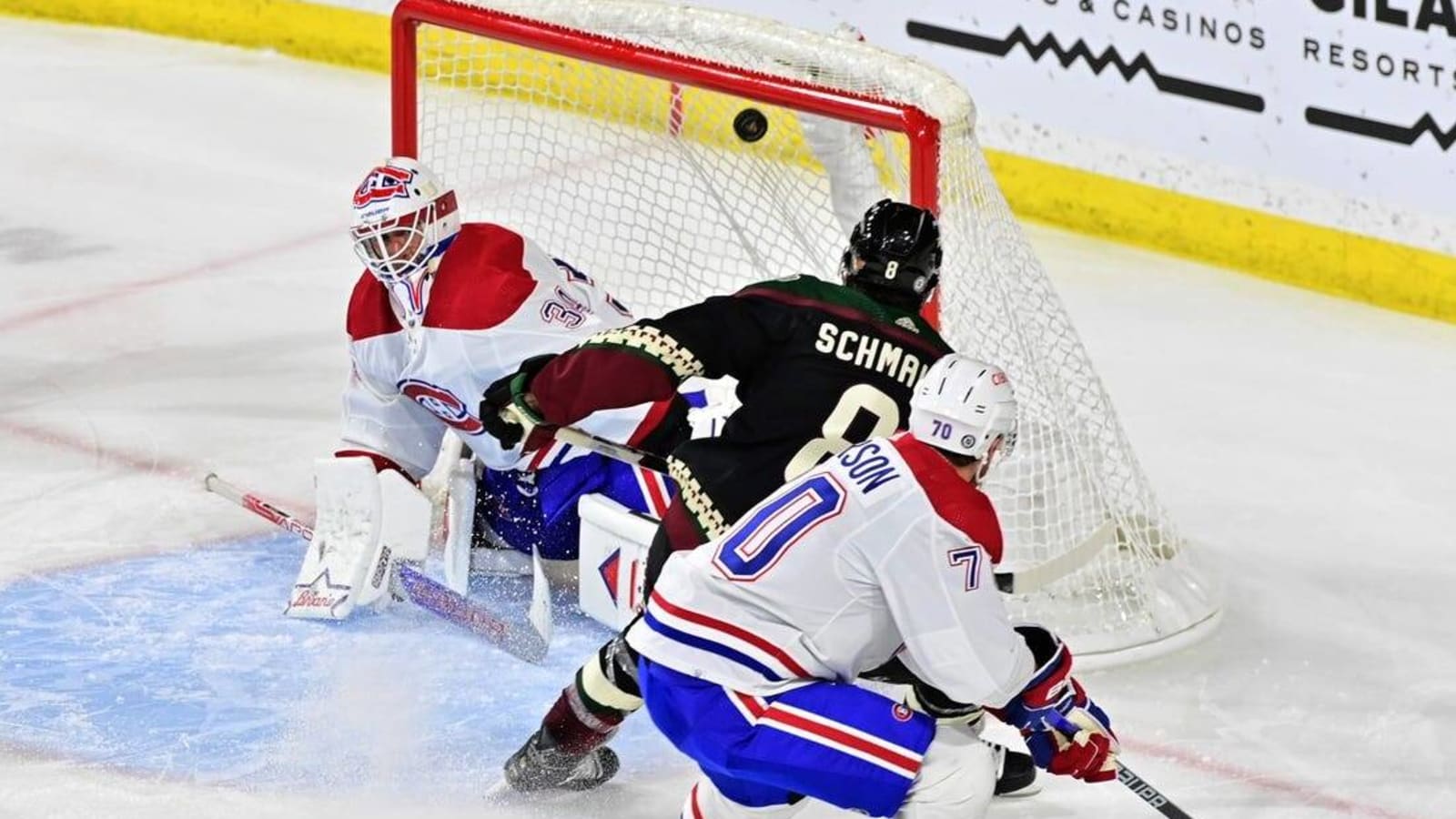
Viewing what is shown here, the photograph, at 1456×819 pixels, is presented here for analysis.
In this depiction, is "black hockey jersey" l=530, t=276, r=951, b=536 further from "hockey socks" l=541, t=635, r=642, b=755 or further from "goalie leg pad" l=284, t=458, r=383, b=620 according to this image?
"goalie leg pad" l=284, t=458, r=383, b=620

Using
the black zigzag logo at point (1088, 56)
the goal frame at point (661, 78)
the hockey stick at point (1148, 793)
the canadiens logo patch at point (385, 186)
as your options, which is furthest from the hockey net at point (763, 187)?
the black zigzag logo at point (1088, 56)

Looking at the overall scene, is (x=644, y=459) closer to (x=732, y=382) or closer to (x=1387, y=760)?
(x=732, y=382)

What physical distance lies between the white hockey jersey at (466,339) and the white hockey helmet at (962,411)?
42.5 inches

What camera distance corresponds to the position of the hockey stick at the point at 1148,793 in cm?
312

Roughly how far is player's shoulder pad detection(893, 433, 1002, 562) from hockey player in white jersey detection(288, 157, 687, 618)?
1118 mm

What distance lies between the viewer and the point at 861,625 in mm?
2904

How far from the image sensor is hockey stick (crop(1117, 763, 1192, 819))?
3123 millimetres

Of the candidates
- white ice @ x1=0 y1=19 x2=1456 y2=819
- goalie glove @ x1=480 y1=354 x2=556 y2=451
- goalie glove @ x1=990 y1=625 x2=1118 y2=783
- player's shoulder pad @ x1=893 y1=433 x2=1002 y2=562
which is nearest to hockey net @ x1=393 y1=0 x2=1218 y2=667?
white ice @ x1=0 y1=19 x2=1456 y2=819

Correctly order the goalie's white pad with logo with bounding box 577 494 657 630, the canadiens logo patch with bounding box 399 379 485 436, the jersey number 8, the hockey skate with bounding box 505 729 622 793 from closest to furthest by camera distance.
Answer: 1. the jersey number 8
2. the hockey skate with bounding box 505 729 622 793
3. the goalie's white pad with logo with bounding box 577 494 657 630
4. the canadiens logo patch with bounding box 399 379 485 436

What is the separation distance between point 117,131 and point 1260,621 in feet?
13.6

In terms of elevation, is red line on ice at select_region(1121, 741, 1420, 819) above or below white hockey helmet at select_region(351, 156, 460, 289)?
below

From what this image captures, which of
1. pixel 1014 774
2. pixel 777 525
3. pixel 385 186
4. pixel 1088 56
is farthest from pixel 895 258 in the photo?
pixel 1088 56

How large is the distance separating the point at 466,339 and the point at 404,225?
21 centimetres

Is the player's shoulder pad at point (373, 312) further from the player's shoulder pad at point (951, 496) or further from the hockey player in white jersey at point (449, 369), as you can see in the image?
the player's shoulder pad at point (951, 496)
